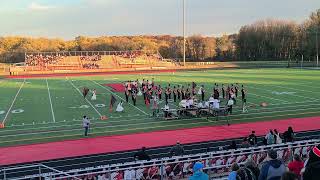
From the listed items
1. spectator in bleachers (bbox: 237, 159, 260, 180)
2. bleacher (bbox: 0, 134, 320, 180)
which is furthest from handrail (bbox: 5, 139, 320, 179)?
spectator in bleachers (bbox: 237, 159, 260, 180)

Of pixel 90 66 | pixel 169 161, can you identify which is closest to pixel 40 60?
pixel 90 66

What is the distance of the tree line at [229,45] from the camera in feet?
347

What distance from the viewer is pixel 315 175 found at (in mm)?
5086

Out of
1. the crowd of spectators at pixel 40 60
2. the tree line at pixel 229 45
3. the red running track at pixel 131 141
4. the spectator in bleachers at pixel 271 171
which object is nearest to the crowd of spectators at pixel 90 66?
the crowd of spectators at pixel 40 60

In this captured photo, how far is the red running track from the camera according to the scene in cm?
1839

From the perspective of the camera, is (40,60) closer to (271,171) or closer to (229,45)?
(229,45)

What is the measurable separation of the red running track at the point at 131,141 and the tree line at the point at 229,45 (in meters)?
76.5

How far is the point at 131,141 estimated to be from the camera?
20.5 m

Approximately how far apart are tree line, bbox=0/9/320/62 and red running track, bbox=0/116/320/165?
76.5m

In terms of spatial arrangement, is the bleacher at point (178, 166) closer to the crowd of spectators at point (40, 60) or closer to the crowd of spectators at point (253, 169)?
the crowd of spectators at point (253, 169)

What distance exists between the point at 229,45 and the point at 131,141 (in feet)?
327

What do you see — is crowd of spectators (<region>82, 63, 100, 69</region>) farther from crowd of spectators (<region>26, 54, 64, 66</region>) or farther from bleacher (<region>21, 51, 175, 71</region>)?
crowd of spectators (<region>26, 54, 64, 66</region>)

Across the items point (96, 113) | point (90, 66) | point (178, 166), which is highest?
point (90, 66)

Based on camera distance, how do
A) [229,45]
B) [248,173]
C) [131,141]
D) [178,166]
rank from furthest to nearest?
[229,45]
[131,141]
[178,166]
[248,173]
